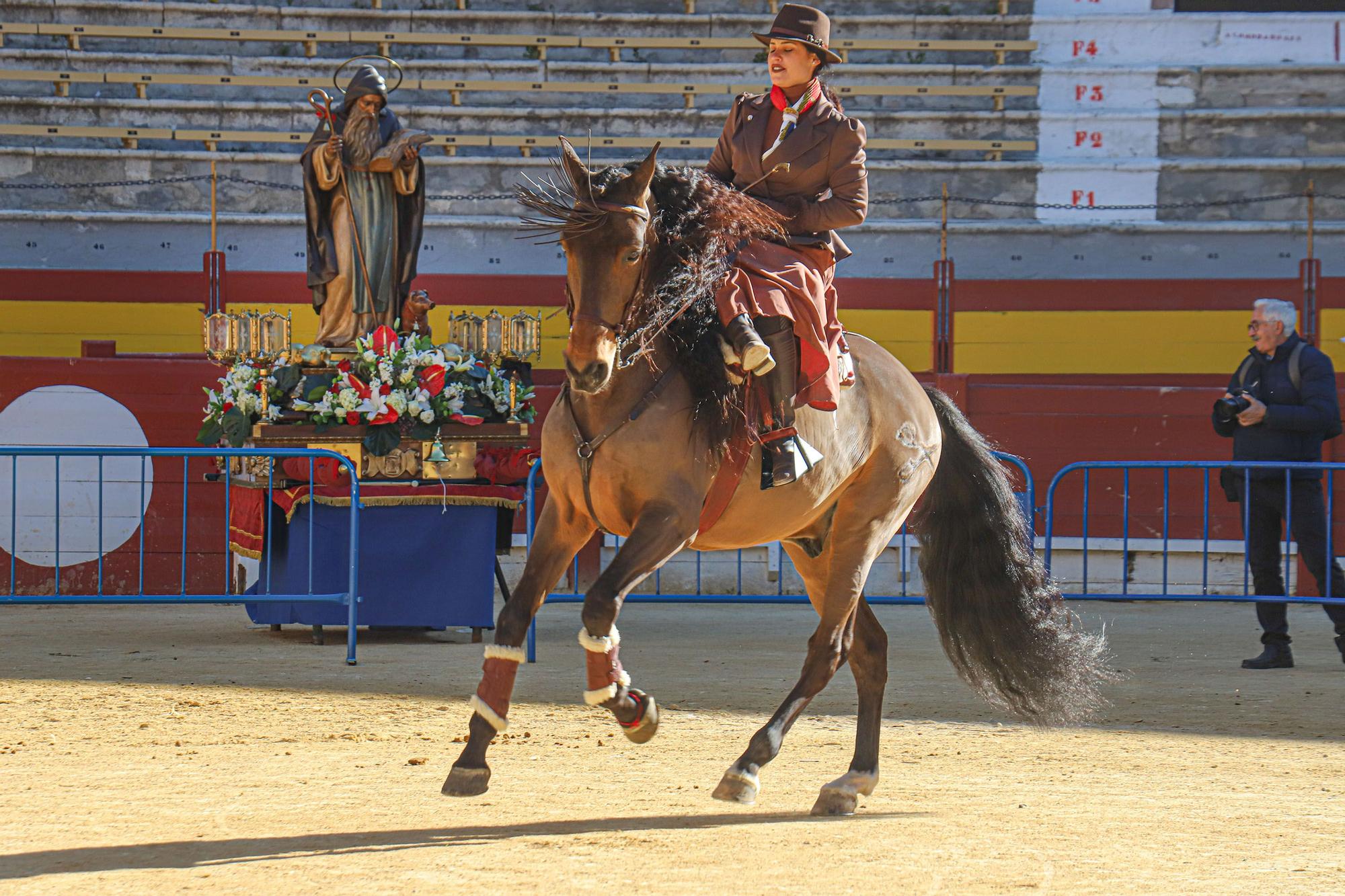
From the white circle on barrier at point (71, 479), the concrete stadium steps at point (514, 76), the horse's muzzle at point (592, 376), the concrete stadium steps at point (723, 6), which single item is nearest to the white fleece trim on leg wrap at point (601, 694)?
the horse's muzzle at point (592, 376)

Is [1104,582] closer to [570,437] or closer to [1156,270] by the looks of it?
[1156,270]

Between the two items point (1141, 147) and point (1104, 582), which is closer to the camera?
point (1104, 582)

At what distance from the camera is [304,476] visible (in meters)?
7.55

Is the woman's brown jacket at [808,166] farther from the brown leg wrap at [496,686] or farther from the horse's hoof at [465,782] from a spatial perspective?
the horse's hoof at [465,782]

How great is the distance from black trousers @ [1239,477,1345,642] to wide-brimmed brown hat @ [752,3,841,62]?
4215 millimetres

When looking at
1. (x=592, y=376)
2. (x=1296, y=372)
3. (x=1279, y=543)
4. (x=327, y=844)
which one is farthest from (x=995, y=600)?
(x=1296, y=372)

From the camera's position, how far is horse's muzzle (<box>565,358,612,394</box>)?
348 centimetres

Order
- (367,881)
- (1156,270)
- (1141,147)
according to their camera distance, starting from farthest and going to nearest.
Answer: (1141,147)
(1156,270)
(367,881)

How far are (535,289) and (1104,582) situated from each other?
5390mm

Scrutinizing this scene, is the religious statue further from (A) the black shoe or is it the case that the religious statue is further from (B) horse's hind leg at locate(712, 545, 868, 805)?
(A) the black shoe

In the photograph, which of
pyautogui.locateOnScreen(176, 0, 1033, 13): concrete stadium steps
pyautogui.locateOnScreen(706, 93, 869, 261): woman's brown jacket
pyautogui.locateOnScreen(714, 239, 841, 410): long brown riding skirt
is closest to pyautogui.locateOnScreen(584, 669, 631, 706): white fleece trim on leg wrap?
pyautogui.locateOnScreen(714, 239, 841, 410): long brown riding skirt

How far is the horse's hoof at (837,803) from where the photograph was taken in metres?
3.99

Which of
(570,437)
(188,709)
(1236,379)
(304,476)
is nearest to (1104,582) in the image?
(1236,379)

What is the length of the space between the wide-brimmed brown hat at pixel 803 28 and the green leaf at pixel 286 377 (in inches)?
169
